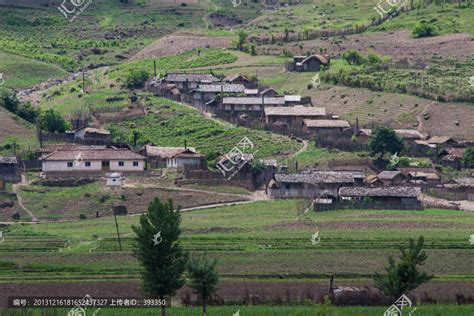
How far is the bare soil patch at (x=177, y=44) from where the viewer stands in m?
144

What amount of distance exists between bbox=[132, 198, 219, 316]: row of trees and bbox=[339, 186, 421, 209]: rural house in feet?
93.5

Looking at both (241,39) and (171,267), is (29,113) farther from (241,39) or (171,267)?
(171,267)

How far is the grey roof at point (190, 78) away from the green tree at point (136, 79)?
83.9 inches

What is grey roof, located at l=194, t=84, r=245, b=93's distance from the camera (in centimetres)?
12175

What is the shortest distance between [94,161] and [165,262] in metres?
34.9

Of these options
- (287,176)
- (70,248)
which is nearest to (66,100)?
(287,176)

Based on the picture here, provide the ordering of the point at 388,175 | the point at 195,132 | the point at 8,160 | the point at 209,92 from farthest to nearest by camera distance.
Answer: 1. the point at 209,92
2. the point at 195,132
3. the point at 388,175
4. the point at 8,160

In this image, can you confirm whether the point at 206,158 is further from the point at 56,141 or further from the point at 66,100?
the point at 66,100

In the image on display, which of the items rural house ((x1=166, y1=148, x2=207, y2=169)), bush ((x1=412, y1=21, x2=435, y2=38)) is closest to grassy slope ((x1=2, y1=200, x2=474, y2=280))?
rural house ((x1=166, y1=148, x2=207, y2=169))

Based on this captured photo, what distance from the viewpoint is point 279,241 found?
3285 inches

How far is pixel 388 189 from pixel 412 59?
42.0 m

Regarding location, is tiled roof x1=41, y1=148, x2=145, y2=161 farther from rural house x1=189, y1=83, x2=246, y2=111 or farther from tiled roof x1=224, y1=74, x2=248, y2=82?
tiled roof x1=224, y1=74, x2=248, y2=82

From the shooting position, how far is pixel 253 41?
144750 mm

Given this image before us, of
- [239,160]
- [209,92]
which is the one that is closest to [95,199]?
[239,160]
